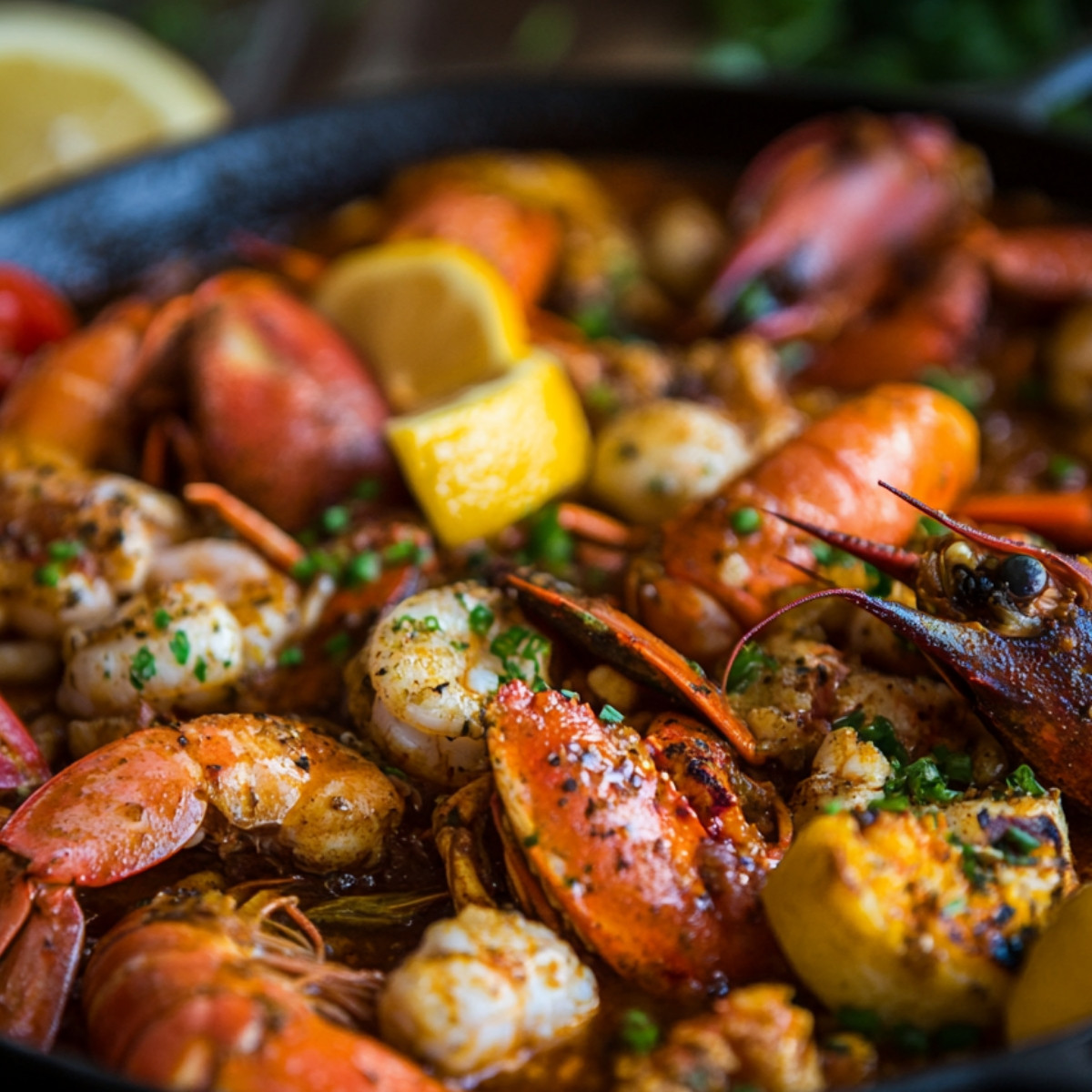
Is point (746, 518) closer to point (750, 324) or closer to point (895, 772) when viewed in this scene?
point (895, 772)

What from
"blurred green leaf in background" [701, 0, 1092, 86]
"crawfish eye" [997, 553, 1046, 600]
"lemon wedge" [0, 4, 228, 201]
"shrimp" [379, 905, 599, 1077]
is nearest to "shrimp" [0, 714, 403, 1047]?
"shrimp" [379, 905, 599, 1077]

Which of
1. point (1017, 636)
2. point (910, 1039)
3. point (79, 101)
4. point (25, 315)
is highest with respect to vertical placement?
point (79, 101)

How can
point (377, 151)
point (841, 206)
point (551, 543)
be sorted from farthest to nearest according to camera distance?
point (377, 151)
point (841, 206)
point (551, 543)

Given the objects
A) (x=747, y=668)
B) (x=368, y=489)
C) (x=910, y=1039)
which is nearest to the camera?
(x=910, y=1039)

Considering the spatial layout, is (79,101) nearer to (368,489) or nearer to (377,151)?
(377,151)

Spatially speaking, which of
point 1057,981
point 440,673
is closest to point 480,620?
point 440,673

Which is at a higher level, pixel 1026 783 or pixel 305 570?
pixel 305 570

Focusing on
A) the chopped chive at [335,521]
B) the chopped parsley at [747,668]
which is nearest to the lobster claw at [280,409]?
the chopped chive at [335,521]

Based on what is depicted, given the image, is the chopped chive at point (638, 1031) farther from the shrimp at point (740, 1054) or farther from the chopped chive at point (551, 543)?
the chopped chive at point (551, 543)

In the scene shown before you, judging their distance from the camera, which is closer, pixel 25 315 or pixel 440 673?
pixel 440 673
